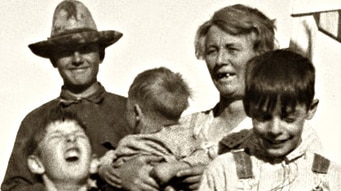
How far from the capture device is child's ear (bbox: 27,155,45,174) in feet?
24.1

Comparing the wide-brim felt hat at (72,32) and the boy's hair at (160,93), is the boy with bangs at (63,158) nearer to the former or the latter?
the boy's hair at (160,93)

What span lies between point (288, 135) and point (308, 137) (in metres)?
0.69

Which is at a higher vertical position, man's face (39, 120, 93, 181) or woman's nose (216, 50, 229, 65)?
woman's nose (216, 50, 229, 65)

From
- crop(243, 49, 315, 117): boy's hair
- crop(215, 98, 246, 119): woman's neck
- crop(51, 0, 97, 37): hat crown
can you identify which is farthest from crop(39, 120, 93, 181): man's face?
crop(51, 0, 97, 37): hat crown

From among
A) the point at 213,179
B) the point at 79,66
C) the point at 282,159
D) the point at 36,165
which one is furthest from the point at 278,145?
the point at 79,66

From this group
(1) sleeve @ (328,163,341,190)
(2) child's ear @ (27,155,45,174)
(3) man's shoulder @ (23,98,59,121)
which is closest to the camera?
(1) sleeve @ (328,163,341,190)

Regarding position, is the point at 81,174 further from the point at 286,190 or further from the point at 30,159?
the point at 286,190

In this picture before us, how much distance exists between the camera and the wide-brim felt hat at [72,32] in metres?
8.68

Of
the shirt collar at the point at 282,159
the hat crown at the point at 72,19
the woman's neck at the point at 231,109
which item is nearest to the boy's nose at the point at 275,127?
the shirt collar at the point at 282,159

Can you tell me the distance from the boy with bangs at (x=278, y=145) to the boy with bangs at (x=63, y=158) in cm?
105

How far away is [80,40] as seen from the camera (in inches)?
340

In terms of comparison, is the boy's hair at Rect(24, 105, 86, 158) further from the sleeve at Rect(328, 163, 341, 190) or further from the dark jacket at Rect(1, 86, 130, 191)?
the sleeve at Rect(328, 163, 341, 190)

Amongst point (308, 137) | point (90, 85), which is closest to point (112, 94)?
point (90, 85)

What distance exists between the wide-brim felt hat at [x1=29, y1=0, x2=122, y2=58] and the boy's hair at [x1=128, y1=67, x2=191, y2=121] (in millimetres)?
1192
